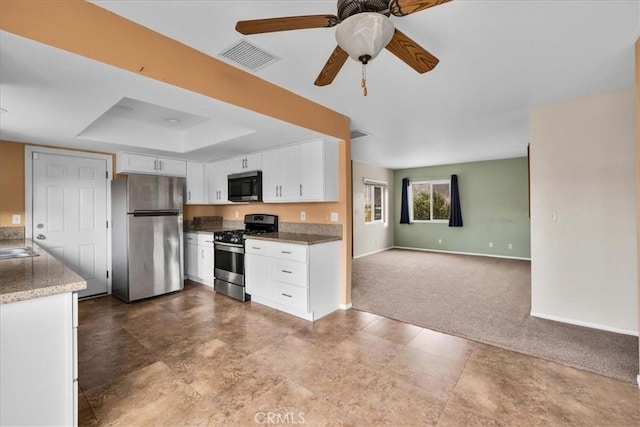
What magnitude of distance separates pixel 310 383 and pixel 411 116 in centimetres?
313

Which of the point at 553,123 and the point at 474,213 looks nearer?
the point at 553,123

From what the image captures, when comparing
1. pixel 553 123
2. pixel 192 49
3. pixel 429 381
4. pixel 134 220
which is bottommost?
pixel 429 381

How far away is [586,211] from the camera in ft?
9.70

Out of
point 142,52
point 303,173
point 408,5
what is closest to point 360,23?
point 408,5

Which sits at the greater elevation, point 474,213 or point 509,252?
point 474,213

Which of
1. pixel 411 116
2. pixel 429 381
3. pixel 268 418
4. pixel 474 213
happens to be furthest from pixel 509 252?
pixel 268 418

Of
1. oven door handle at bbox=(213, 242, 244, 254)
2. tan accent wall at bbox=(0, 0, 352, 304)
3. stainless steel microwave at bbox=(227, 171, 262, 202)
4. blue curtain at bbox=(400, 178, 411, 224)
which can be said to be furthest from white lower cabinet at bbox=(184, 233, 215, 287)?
blue curtain at bbox=(400, 178, 411, 224)

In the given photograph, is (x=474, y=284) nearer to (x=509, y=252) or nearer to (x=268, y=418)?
(x=509, y=252)

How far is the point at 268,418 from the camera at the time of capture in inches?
68.2

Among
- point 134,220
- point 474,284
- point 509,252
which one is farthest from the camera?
point 509,252

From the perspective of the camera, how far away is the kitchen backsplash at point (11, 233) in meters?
3.38

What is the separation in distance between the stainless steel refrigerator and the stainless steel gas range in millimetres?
621

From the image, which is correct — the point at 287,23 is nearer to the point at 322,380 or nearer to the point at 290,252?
the point at 322,380

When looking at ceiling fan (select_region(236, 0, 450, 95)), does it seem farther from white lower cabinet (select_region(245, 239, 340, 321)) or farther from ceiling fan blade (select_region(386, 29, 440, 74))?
white lower cabinet (select_region(245, 239, 340, 321))
